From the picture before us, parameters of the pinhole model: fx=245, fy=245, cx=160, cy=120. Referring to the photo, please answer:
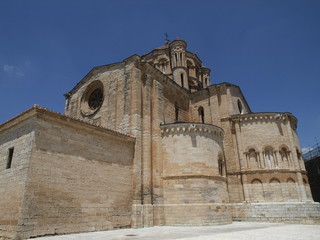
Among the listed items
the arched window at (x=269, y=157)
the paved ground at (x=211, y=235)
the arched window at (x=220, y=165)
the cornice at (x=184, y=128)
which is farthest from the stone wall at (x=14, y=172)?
the arched window at (x=269, y=157)

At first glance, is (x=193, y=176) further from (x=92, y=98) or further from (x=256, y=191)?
(x=92, y=98)

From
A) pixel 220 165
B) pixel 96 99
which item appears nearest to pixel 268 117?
pixel 220 165

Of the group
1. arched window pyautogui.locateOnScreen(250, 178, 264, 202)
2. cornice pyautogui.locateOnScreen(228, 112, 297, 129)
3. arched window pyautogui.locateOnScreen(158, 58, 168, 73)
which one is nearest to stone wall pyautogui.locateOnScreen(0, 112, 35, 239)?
arched window pyautogui.locateOnScreen(250, 178, 264, 202)

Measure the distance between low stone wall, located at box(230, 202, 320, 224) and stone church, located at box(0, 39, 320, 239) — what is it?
0.06 meters

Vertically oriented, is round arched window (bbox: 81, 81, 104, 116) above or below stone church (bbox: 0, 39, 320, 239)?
above

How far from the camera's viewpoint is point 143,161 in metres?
13.4

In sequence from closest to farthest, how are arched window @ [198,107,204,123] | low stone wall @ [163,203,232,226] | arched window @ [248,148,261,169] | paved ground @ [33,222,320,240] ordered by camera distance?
paved ground @ [33,222,320,240], low stone wall @ [163,203,232,226], arched window @ [248,148,261,169], arched window @ [198,107,204,123]

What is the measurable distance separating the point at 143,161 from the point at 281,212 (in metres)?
8.66

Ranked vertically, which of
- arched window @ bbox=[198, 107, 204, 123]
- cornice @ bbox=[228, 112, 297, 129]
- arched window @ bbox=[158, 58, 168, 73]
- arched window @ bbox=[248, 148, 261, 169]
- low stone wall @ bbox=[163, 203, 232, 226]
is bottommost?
low stone wall @ bbox=[163, 203, 232, 226]

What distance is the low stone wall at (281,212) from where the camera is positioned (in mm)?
14047

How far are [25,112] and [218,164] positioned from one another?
33.9ft

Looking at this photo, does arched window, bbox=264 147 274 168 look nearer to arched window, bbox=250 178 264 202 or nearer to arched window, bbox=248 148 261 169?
arched window, bbox=248 148 261 169

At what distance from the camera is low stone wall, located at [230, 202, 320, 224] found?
46.1ft

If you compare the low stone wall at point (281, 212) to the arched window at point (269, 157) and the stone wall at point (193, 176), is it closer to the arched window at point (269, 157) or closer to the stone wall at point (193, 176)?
the stone wall at point (193, 176)
